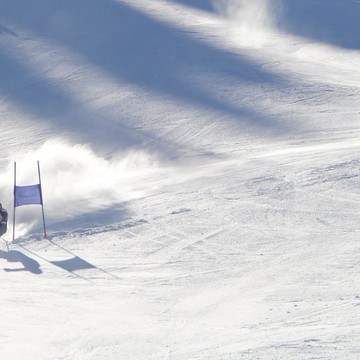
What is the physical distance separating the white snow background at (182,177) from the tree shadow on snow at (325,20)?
0.11 meters

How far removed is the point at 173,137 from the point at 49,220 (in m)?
8.03

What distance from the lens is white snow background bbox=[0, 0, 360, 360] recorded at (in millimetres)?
11422

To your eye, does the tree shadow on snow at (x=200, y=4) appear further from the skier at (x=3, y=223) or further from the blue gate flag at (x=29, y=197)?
the skier at (x=3, y=223)

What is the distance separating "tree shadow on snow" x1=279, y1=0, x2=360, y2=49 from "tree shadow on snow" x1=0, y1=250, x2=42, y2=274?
21902 mm

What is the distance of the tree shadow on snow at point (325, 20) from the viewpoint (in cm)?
3459

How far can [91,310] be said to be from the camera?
1215cm

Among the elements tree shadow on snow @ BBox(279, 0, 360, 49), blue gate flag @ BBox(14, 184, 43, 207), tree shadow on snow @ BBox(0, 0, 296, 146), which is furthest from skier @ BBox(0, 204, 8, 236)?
tree shadow on snow @ BBox(279, 0, 360, 49)

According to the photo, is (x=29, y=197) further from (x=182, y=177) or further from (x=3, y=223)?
(x=182, y=177)

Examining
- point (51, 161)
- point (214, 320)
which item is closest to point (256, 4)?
point (51, 161)

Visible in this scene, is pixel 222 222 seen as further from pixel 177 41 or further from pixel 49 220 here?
pixel 177 41

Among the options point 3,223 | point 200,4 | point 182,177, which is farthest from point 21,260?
point 200,4

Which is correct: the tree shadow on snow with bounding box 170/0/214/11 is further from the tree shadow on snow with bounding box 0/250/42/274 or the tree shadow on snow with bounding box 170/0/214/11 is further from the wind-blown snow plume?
the tree shadow on snow with bounding box 0/250/42/274

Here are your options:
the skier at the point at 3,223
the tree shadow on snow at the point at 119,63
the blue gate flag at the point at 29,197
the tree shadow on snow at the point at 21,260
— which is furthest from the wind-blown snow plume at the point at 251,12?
the tree shadow on snow at the point at 21,260

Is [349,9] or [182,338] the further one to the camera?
[349,9]
